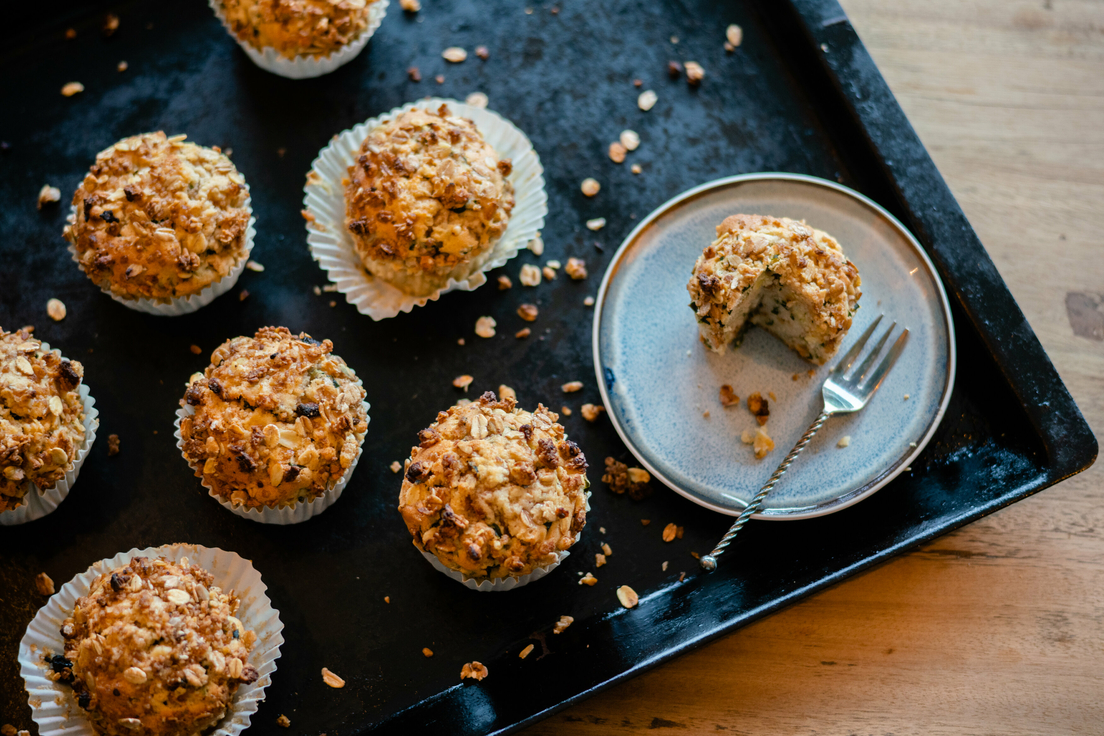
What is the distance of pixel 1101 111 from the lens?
4.04m

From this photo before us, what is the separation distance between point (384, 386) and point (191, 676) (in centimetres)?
131

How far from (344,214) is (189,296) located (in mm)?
720

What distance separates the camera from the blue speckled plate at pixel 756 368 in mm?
3369

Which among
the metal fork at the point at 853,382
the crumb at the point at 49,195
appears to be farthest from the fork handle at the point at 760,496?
the crumb at the point at 49,195

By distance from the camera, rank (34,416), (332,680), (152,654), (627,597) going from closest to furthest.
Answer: (152,654)
(34,416)
(332,680)
(627,597)

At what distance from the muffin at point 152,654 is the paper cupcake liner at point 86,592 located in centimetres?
8

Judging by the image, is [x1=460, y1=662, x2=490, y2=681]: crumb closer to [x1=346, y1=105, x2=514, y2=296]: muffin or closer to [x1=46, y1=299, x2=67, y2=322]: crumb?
[x1=346, y1=105, x2=514, y2=296]: muffin

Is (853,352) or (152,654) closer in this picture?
(152,654)

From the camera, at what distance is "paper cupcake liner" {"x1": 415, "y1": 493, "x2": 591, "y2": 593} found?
3080 mm

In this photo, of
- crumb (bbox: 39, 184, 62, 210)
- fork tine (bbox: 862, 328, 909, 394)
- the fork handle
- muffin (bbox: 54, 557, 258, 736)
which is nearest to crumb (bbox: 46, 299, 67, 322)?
crumb (bbox: 39, 184, 62, 210)

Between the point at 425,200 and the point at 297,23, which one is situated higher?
the point at 297,23

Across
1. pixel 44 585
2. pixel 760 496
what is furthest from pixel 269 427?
pixel 760 496

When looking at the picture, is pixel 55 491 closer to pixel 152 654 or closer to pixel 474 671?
pixel 152 654

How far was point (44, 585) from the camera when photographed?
3.26m
